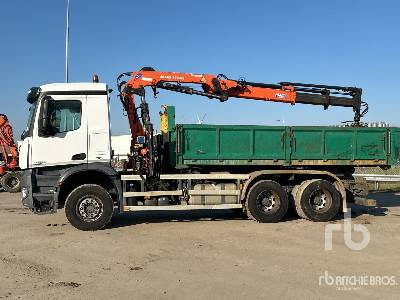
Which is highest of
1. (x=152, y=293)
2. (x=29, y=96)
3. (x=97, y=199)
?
(x=29, y=96)

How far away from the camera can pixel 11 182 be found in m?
19.0

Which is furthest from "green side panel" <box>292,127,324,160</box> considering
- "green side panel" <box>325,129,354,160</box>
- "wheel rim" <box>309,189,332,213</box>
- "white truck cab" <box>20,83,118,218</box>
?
"white truck cab" <box>20,83,118,218</box>

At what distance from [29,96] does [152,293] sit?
580 centimetres

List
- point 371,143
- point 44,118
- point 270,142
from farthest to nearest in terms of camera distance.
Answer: point 371,143, point 270,142, point 44,118

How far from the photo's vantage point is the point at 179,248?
7801 mm

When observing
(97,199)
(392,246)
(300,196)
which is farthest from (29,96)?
(392,246)

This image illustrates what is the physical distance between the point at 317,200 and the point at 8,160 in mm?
14221

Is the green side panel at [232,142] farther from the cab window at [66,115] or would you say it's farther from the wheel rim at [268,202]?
the cab window at [66,115]

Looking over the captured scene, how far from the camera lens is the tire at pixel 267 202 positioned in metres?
10.4

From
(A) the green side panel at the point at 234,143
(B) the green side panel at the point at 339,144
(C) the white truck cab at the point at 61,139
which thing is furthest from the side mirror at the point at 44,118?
(B) the green side panel at the point at 339,144

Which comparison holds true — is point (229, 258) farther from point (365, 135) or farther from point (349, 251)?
point (365, 135)

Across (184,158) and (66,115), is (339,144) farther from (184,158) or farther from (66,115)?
(66,115)

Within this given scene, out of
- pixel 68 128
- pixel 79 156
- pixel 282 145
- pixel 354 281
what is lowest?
pixel 354 281

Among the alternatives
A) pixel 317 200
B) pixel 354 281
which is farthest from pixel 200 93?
pixel 354 281
